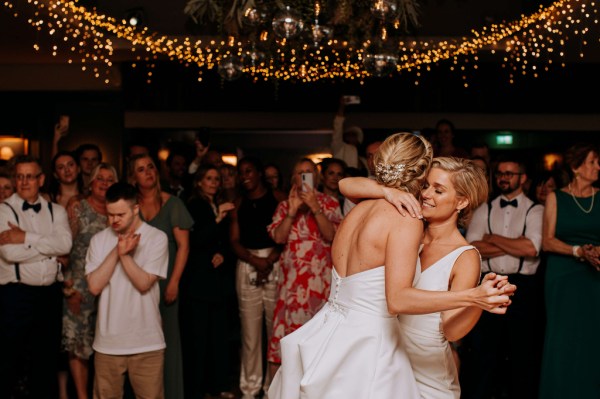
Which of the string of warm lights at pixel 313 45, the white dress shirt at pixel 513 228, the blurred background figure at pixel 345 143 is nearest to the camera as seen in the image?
the white dress shirt at pixel 513 228

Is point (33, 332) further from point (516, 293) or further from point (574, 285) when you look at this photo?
point (574, 285)

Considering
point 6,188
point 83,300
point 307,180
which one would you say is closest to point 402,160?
point 307,180

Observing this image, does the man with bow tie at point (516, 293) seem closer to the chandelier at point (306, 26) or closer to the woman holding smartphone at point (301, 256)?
the woman holding smartphone at point (301, 256)

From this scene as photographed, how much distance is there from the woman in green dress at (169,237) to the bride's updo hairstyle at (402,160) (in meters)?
2.39

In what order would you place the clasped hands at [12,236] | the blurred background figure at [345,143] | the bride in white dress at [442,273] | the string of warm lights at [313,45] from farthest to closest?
1. the blurred background figure at [345,143]
2. the string of warm lights at [313,45]
3. the clasped hands at [12,236]
4. the bride in white dress at [442,273]

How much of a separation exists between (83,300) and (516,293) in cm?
272

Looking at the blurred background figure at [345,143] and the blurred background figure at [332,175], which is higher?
the blurred background figure at [345,143]

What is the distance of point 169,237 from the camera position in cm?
490

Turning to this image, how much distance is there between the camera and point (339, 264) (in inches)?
110

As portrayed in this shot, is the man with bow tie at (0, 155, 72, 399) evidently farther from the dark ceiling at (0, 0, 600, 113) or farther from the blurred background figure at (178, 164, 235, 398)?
the dark ceiling at (0, 0, 600, 113)

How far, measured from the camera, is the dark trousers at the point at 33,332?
4.66 m

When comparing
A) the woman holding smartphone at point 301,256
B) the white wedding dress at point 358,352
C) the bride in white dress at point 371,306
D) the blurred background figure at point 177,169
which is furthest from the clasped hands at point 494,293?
the blurred background figure at point 177,169

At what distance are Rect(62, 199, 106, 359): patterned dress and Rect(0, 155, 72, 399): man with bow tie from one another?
3.8 inches

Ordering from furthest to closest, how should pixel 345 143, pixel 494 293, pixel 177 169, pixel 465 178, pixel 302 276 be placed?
pixel 345 143 < pixel 177 169 < pixel 302 276 < pixel 465 178 < pixel 494 293
